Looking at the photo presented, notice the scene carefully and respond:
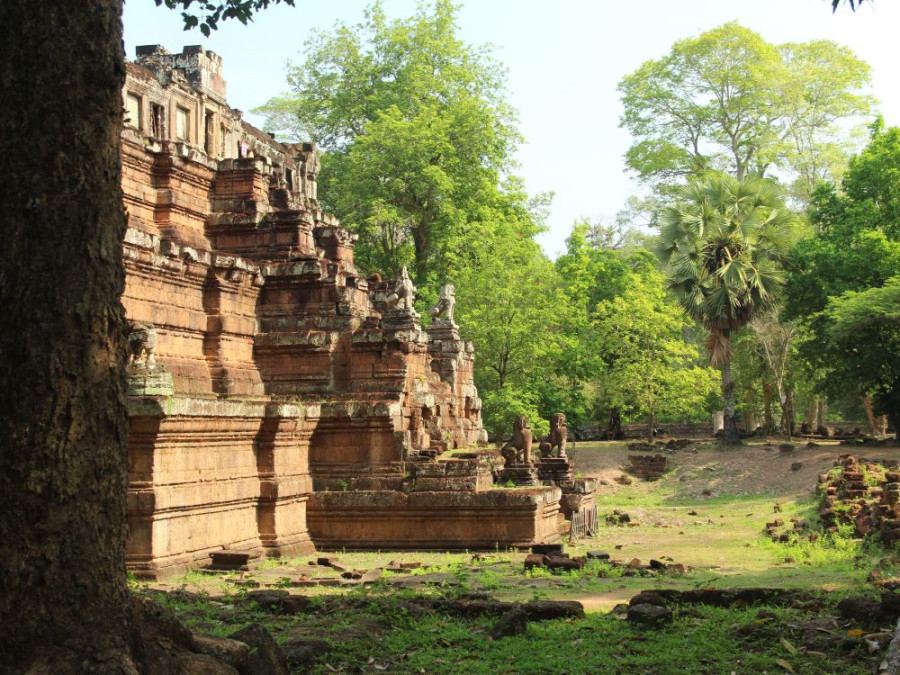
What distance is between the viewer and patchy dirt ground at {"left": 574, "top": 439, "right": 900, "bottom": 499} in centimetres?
3005

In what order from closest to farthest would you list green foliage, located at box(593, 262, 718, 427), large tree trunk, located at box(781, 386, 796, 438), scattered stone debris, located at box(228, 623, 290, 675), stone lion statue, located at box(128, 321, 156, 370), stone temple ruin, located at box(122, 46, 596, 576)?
scattered stone debris, located at box(228, 623, 290, 675) → stone lion statue, located at box(128, 321, 156, 370) → stone temple ruin, located at box(122, 46, 596, 576) → green foliage, located at box(593, 262, 718, 427) → large tree trunk, located at box(781, 386, 796, 438)

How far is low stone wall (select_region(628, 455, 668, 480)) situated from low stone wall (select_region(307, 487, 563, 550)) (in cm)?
1828

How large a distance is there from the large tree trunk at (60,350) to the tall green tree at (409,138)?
29689mm

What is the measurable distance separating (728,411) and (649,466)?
467 cm

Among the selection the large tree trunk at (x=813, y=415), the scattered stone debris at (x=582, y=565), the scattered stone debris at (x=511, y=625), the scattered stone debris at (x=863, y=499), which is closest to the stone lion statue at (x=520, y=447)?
the scattered stone debris at (x=582, y=565)

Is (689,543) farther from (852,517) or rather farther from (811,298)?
(811,298)

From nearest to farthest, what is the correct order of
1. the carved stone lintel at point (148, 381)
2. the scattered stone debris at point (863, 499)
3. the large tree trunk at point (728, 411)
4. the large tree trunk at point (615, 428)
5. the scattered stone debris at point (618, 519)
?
1. the carved stone lintel at point (148, 381)
2. the scattered stone debris at point (863, 499)
3. the scattered stone debris at point (618, 519)
4. the large tree trunk at point (728, 411)
5. the large tree trunk at point (615, 428)

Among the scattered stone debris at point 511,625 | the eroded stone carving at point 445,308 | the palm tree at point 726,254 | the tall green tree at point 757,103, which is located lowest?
the scattered stone debris at point 511,625

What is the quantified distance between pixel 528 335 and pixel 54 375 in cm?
2746

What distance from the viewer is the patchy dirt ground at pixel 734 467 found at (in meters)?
30.0

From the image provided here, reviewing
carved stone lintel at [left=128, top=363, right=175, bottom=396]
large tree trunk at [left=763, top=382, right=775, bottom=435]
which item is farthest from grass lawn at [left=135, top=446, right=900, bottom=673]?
large tree trunk at [left=763, top=382, right=775, bottom=435]

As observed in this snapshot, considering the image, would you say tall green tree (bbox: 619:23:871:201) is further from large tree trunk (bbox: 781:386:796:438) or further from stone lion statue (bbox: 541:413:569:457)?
stone lion statue (bbox: 541:413:569:457)

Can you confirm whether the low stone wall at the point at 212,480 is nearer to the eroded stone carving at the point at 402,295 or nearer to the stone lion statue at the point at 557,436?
the eroded stone carving at the point at 402,295

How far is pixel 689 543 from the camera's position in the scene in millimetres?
18578
